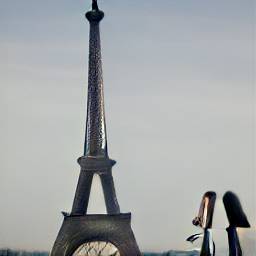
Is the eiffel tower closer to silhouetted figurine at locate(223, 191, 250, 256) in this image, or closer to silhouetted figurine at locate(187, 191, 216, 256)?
silhouetted figurine at locate(187, 191, 216, 256)

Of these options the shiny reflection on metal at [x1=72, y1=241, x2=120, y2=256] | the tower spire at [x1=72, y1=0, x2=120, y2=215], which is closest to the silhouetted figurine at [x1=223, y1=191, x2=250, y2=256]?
the tower spire at [x1=72, y1=0, x2=120, y2=215]

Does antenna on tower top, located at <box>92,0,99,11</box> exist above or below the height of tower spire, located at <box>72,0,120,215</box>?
above

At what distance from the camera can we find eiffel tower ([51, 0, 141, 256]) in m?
14.0

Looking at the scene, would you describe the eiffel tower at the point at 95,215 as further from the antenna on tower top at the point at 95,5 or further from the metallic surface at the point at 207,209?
the metallic surface at the point at 207,209

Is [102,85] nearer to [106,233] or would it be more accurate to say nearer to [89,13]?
[89,13]

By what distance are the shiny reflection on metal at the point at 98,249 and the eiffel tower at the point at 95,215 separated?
4 centimetres

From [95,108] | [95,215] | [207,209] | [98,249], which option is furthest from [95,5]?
[207,209]

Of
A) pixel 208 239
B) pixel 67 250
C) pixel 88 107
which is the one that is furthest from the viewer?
pixel 88 107

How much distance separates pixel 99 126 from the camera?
14.9 metres

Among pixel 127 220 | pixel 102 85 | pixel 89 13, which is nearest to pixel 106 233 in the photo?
pixel 127 220

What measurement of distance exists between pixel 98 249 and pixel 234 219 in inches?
305

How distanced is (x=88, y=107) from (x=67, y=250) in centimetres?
361

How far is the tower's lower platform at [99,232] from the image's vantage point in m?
13.9

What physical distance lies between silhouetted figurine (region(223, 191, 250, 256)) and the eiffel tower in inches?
269
